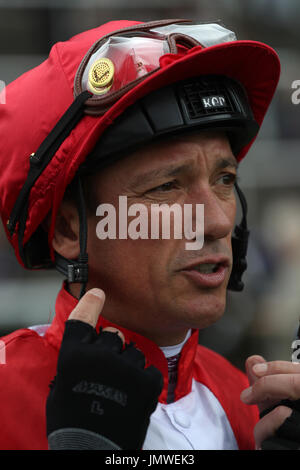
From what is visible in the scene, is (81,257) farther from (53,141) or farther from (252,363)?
(252,363)

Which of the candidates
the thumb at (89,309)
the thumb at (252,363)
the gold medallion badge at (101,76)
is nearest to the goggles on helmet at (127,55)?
the gold medallion badge at (101,76)

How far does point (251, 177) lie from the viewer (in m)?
4.91

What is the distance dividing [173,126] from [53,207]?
0.39 meters

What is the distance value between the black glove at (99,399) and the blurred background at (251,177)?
3.19 m

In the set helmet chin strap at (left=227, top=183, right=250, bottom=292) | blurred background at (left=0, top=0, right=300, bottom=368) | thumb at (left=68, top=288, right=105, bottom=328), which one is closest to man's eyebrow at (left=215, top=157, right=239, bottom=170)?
helmet chin strap at (left=227, top=183, right=250, bottom=292)

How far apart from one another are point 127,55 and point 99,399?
886 mm

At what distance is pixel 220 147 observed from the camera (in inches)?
61.9

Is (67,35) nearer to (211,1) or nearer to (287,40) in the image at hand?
(211,1)

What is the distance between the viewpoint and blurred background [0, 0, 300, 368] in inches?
177

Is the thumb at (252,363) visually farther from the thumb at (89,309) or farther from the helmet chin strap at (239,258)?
the thumb at (89,309)

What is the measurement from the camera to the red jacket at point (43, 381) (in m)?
1.38

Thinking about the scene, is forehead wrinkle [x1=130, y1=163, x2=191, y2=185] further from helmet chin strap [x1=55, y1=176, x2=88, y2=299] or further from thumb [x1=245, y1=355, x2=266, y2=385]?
thumb [x1=245, y1=355, x2=266, y2=385]

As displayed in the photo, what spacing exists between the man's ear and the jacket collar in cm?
13
